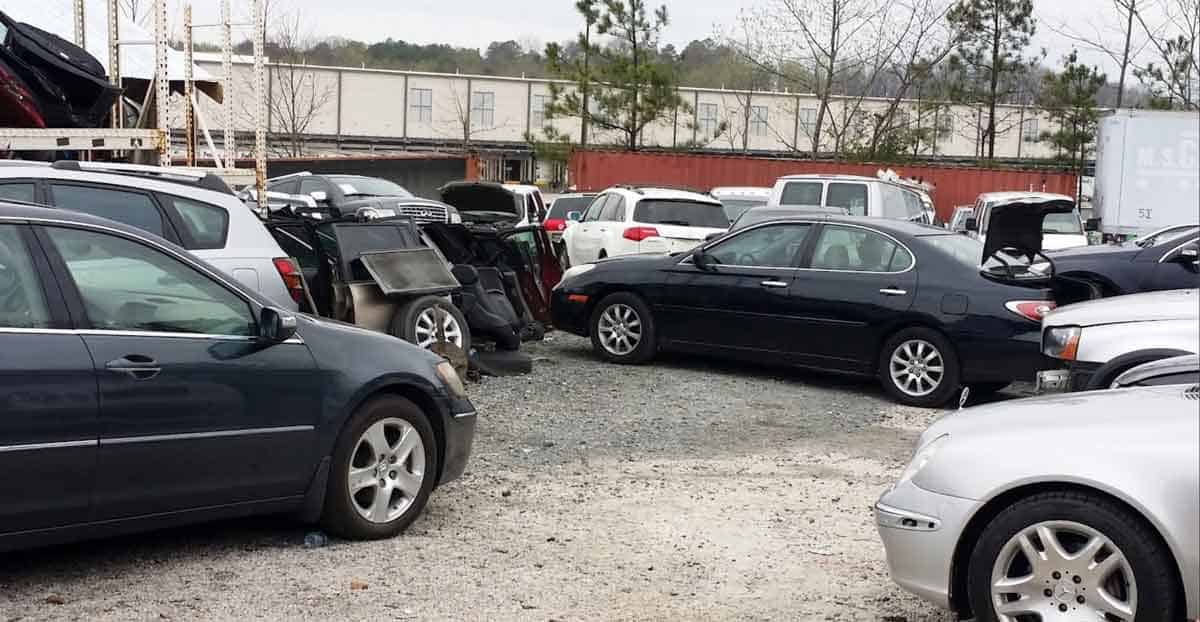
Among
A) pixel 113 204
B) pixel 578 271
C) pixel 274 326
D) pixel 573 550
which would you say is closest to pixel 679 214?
pixel 578 271

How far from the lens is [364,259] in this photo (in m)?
10.4

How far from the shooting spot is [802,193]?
2022 centimetres

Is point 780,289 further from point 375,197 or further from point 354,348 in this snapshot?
point 375,197

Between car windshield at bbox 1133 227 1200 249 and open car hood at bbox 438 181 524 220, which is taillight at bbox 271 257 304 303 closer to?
car windshield at bbox 1133 227 1200 249

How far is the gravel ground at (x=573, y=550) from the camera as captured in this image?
5367 mm

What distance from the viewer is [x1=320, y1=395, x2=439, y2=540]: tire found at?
604 cm

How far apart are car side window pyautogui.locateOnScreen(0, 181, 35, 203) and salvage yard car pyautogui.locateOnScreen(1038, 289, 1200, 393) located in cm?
613

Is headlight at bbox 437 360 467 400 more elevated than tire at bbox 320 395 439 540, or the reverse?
headlight at bbox 437 360 467 400

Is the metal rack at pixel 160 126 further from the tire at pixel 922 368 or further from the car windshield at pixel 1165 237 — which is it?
the car windshield at pixel 1165 237

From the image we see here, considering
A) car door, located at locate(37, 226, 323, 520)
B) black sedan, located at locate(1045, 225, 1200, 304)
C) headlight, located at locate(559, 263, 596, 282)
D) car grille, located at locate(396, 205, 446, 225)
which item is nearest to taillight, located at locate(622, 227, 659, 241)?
car grille, located at locate(396, 205, 446, 225)

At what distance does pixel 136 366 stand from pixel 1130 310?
5640 mm

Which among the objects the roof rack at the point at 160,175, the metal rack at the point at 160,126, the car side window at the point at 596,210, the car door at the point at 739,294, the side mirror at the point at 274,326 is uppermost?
the metal rack at the point at 160,126

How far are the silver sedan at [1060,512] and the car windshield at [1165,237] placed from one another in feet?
30.1

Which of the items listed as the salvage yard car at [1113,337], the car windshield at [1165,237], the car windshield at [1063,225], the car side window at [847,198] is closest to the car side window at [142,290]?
the salvage yard car at [1113,337]
